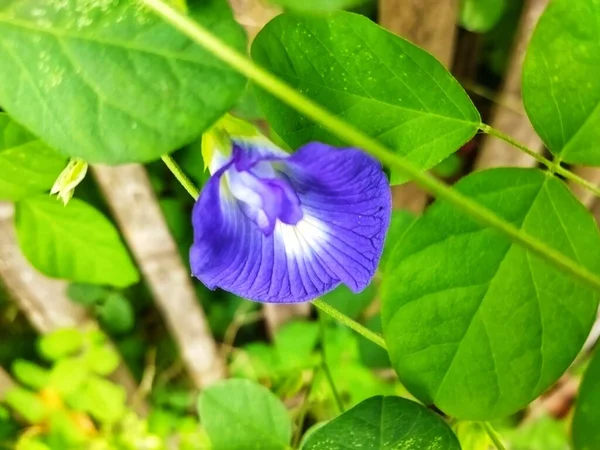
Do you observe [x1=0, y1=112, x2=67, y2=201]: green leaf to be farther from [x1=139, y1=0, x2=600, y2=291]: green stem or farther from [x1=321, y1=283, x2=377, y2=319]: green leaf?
[x1=321, y1=283, x2=377, y2=319]: green leaf

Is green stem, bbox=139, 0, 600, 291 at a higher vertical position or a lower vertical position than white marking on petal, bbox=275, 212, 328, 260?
higher

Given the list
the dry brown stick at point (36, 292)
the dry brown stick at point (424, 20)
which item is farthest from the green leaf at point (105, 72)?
the dry brown stick at point (36, 292)

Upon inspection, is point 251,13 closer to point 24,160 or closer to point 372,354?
point 24,160

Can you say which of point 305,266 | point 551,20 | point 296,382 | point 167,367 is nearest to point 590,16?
point 551,20

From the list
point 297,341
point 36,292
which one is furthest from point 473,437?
point 36,292

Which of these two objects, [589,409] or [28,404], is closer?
[589,409]

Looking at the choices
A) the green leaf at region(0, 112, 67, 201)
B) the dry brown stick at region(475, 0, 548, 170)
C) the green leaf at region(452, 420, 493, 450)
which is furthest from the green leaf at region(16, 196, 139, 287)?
the dry brown stick at region(475, 0, 548, 170)

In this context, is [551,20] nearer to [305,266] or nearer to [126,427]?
[305,266]
